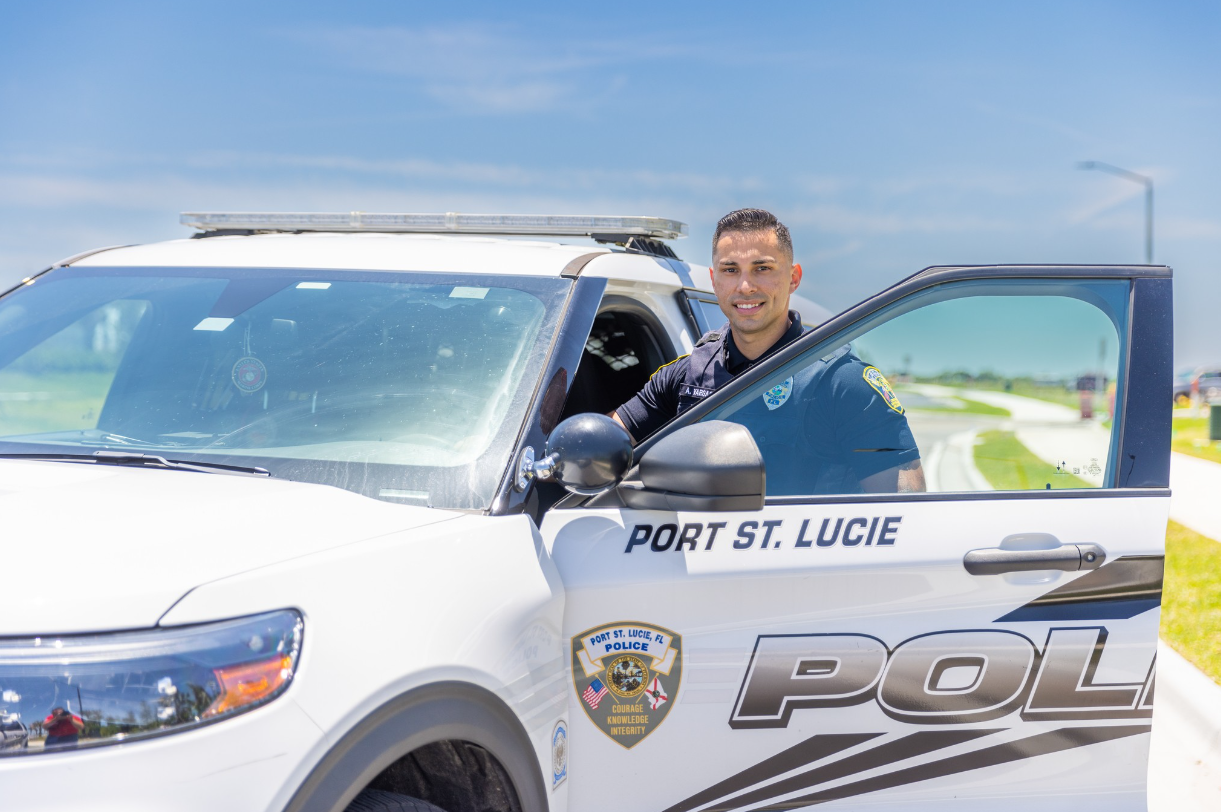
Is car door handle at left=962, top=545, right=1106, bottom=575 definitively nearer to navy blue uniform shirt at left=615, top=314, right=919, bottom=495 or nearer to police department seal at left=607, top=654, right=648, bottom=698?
navy blue uniform shirt at left=615, top=314, right=919, bottom=495

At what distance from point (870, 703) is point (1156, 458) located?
34.4 inches

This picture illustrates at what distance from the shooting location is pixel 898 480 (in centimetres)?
267

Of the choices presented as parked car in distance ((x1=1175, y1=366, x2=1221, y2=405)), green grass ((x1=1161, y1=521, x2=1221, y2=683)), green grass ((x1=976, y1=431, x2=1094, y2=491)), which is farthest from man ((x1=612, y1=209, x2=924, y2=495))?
parked car in distance ((x1=1175, y1=366, x2=1221, y2=405))

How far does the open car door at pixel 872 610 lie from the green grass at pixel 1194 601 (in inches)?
112

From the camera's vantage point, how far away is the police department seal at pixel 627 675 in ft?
7.55

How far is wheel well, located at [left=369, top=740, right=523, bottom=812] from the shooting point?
6.73 feet

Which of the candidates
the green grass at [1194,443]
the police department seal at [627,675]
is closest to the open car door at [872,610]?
the police department seal at [627,675]

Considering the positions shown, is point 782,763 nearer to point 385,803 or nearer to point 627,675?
point 627,675

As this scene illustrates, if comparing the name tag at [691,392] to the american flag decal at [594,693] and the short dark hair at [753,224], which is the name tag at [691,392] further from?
the american flag decal at [594,693]

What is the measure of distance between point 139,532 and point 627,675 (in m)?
1.02

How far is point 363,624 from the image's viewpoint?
5.92 ft

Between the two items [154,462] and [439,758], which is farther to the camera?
[154,462]

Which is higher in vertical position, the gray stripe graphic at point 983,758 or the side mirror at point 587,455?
the side mirror at point 587,455

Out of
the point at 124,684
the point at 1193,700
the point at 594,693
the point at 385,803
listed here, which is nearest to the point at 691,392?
the point at 594,693
